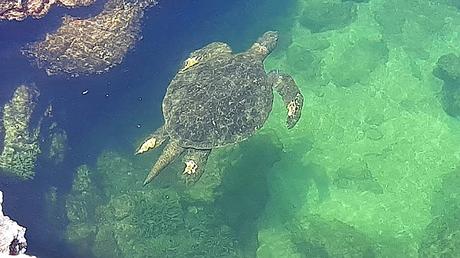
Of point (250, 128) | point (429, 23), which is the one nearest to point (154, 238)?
point (250, 128)

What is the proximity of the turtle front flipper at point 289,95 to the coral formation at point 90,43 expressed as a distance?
273cm

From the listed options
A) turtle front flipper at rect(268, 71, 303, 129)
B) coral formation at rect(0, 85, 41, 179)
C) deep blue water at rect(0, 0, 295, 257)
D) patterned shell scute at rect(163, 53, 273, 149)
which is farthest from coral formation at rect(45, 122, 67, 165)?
turtle front flipper at rect(268, 71, 303, 129)

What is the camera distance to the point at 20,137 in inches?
291

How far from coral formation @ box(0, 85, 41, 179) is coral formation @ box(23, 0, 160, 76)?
26.4 inches

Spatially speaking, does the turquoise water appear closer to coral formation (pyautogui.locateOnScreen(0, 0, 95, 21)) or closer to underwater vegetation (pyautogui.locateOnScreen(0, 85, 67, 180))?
underwater vegetation (pyautogui.locateOnScreen(0, 85, 67, 180))

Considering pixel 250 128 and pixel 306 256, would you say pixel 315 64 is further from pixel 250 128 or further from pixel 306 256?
pixel 306 256

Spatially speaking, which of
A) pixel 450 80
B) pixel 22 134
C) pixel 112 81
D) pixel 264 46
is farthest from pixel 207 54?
pixel 450 80

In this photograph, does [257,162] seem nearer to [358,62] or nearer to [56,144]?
[358,62]

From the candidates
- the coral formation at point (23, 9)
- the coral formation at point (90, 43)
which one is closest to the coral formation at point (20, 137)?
the coral formation at point (90, 43)

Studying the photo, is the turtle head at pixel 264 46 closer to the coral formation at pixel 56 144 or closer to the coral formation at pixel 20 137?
the coral formation at pixel 56 144

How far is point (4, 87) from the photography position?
7.47m

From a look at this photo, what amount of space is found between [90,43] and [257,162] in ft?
12.5

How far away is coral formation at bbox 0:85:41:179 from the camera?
731 cm

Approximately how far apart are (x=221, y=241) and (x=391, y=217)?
3.17m
